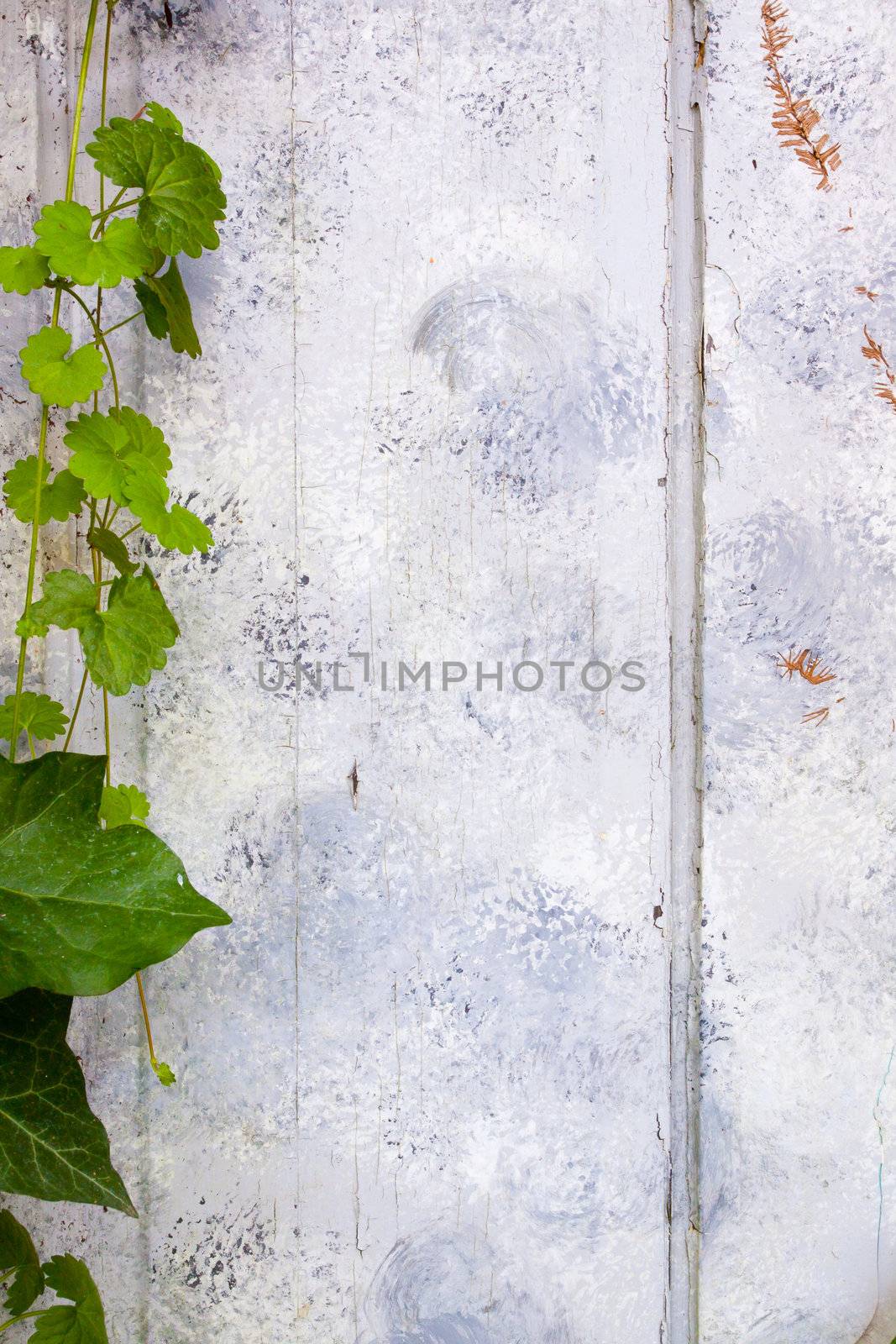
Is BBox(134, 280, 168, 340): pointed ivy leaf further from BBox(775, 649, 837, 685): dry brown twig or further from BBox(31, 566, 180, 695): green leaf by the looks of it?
BBox(775, 649, 837, 685): dry brown twig

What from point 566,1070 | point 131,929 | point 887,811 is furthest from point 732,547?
point 131,929

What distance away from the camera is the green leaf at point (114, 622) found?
0.67m

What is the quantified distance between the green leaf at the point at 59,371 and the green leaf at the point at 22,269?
31 mm

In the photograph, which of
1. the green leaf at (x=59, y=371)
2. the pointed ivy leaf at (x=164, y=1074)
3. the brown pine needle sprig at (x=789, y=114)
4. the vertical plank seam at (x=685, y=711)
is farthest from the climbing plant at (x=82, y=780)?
the brown pine needle sprig at (x=789, y=114)

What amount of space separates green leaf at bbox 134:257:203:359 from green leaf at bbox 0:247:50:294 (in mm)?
96

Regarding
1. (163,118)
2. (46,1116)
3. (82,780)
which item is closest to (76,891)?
(82,780)

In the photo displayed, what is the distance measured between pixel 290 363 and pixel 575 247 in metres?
0.29

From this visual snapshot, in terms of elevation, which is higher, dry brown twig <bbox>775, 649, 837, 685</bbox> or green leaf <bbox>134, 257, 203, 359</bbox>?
green leaf <bbox>134, 257, 203, 359</bbox>

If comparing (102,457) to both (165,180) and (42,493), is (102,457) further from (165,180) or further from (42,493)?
(165,180)

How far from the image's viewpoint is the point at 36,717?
76cm

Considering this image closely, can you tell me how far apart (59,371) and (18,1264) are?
0.70 meters

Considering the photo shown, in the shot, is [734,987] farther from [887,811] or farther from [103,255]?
[103,255]

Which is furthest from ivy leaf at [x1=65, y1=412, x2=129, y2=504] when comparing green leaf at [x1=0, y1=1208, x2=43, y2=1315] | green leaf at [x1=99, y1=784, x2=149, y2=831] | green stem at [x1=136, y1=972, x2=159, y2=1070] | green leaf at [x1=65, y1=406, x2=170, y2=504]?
green leaf at [x1=0, y1=1208, x2=43, y2=1315]

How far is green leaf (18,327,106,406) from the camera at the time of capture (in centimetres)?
67
